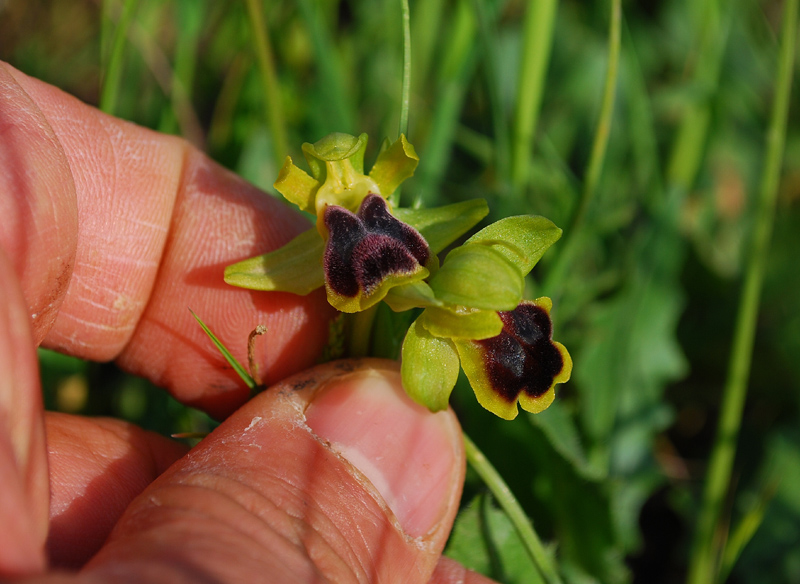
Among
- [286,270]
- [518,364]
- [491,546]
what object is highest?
[286,270]

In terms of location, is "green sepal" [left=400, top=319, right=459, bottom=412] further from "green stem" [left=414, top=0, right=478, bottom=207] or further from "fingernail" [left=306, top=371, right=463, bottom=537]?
"green stem" [left=414, top=0, right=478, bottom=207]

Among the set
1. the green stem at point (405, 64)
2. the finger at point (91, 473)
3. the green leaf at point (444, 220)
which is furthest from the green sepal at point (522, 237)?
the finger at point (91, 473)

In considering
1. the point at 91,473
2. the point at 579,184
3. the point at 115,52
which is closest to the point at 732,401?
the point at 579,184

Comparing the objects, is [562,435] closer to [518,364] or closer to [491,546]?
[491,546]

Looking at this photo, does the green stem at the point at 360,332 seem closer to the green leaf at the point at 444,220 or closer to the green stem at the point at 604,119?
the green leaf at the point at 444,220

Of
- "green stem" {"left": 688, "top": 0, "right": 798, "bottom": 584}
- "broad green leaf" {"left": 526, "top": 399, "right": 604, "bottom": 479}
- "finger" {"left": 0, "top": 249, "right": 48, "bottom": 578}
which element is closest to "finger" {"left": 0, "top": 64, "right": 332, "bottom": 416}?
"broad green leaf" {"left": 526, "top": 399, "right": 604, "bottom": 479}

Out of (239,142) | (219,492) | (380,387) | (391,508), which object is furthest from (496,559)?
(239,142)
